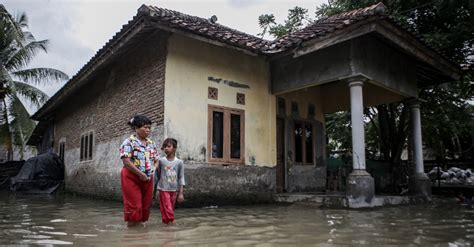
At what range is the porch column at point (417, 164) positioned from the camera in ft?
34.4

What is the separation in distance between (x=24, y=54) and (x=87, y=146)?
830cm

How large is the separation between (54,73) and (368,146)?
17103mm

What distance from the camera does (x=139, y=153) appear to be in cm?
474

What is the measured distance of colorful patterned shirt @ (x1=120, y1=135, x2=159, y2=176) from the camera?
15.2 ft

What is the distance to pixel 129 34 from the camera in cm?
817

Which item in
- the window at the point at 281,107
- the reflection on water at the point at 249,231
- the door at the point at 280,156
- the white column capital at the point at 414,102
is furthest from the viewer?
the white column capital at the point at 414,102

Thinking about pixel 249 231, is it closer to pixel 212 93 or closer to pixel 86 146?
pixel 212 93

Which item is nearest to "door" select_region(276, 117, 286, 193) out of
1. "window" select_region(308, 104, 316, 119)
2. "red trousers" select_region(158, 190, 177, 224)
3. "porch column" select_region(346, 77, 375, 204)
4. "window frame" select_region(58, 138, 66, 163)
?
"window" select_region(308, 104, 316, 119)

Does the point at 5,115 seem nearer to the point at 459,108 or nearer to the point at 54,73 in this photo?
the point at 54,73

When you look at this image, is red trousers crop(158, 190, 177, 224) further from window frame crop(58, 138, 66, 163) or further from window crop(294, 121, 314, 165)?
window frame crop(58, 138, 66, 163)

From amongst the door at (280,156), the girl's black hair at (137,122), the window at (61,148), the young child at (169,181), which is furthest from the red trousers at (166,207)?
the window at (61,148)

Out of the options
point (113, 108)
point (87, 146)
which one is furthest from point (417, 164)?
point (87, 146)

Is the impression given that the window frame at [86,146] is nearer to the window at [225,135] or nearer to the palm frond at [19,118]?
the window at [225,135]

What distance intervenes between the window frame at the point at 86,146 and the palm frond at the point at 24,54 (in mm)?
7191
